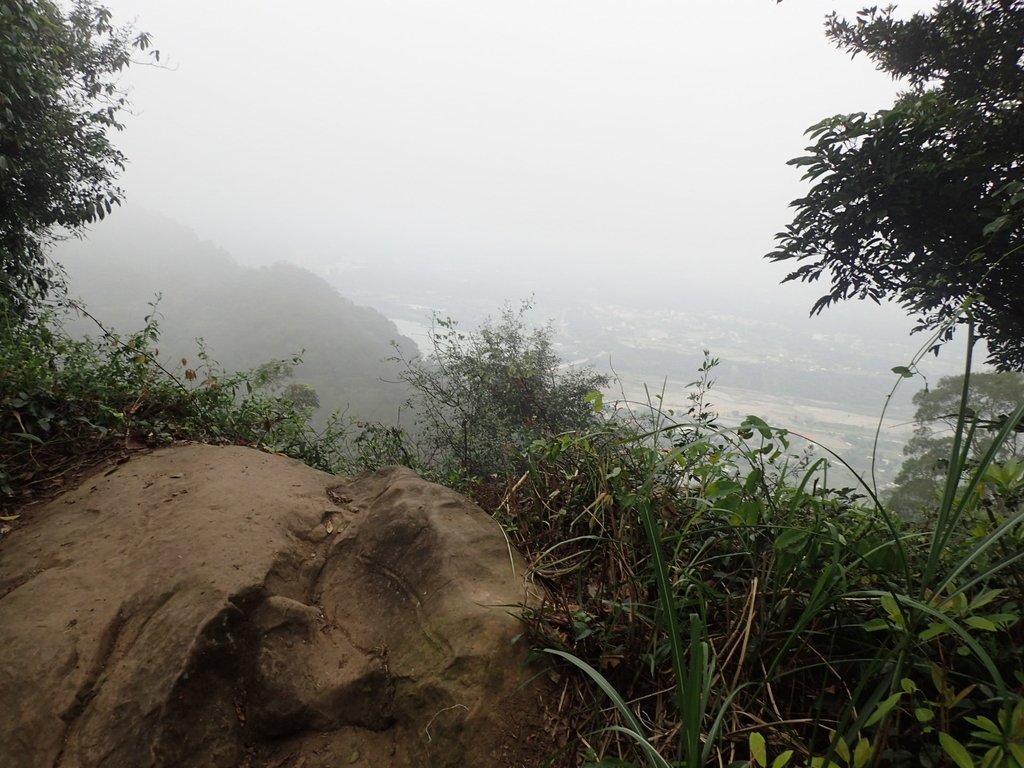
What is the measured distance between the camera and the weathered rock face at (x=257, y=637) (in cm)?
149

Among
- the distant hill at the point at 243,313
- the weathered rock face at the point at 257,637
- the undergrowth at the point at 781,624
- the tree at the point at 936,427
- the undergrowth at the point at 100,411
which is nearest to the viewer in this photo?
the undergrowth at the point at 781,624

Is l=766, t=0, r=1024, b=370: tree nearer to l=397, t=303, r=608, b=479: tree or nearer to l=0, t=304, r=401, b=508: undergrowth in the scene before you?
l=397, t=303, r=608, b=479: tree

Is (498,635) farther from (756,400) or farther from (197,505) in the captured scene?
(756,400)

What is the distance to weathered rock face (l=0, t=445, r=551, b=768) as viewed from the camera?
149cm

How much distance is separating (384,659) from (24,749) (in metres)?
1.03

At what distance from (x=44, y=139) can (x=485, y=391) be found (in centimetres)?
553

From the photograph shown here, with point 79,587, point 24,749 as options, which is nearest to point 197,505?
point 79,587

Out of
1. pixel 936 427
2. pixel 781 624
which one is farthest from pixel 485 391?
pixel 936 427

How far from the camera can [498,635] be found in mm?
1688

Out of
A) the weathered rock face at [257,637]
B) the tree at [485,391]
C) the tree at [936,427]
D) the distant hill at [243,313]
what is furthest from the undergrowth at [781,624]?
the distant hill at [243,313]

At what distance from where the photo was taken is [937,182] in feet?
12.4

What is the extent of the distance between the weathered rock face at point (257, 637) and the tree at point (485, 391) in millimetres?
4364

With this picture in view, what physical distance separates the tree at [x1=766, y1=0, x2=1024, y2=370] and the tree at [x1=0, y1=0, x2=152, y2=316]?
6537mm

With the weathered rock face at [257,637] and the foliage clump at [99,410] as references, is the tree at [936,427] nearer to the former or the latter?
the weathered rock face at [257,637]
